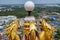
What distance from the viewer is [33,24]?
1549 millimetres

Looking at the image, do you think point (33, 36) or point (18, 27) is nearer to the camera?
point (33, 36)

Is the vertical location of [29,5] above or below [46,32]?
above

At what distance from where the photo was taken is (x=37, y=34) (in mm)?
1515

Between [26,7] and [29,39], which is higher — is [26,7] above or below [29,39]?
above

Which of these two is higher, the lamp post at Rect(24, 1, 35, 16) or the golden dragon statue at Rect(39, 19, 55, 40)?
the lamp post at Rect(24, 1, 35, 16)

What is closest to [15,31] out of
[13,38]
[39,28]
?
[13,38]

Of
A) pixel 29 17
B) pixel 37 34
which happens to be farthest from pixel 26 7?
pixel 37 34

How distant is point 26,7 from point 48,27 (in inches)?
7.3

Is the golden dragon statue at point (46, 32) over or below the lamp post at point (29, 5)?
below

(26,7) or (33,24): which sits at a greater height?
(26,7)

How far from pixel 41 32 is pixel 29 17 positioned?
121mm

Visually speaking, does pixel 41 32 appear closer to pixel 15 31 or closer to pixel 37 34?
pixel 37 34

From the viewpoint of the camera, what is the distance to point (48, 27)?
5.13 ft

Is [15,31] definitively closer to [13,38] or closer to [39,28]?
[13,38]
